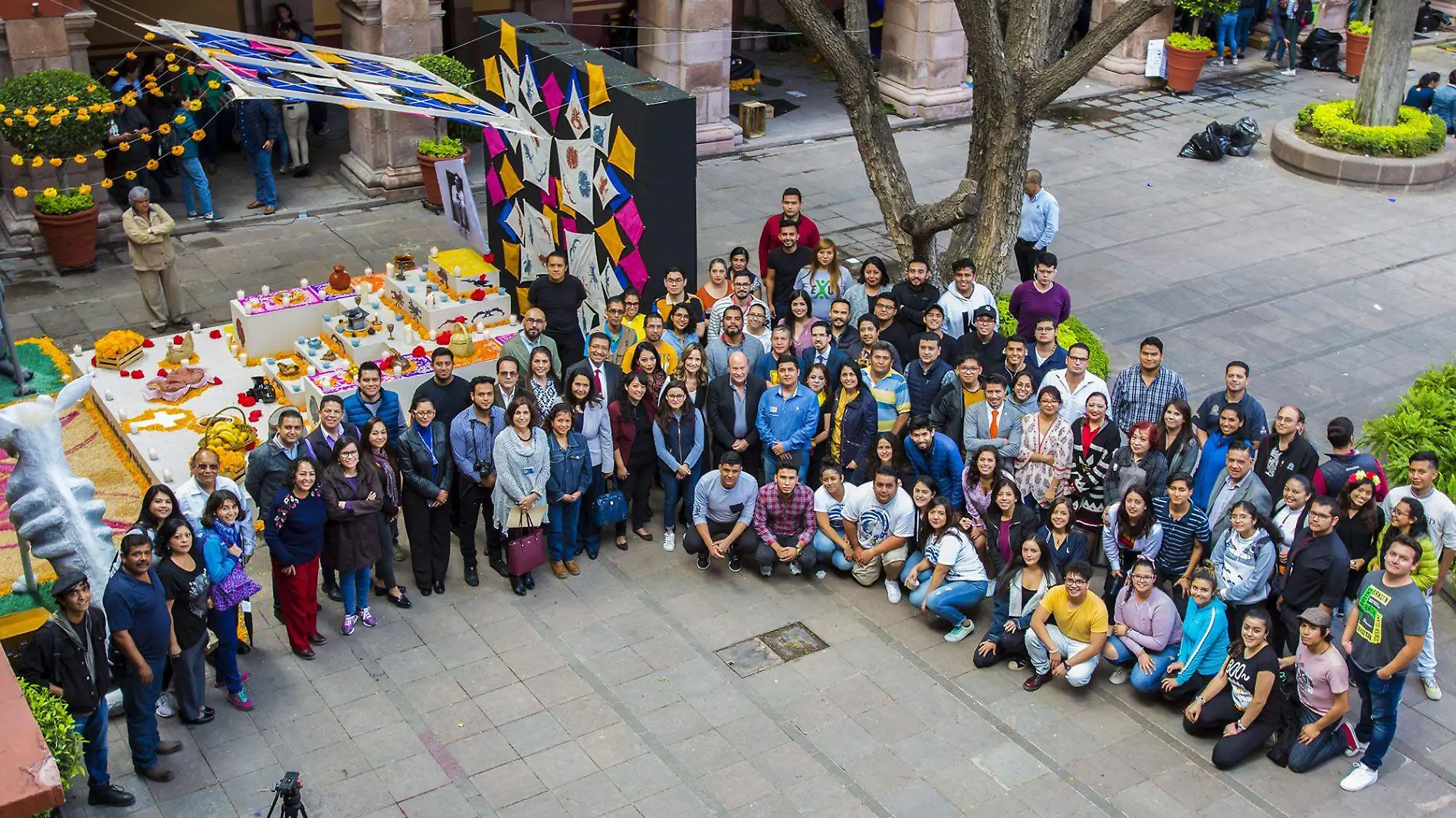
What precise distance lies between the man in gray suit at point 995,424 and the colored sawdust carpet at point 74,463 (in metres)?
6.32

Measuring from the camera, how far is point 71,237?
15.7 metres

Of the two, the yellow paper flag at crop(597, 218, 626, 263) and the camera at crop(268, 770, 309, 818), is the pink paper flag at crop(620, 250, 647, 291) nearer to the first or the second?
the yellow paper flag at crop(597, 218, 626, 263)

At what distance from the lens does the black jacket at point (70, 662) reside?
7762 millimetres

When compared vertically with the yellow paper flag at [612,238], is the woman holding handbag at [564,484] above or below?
below

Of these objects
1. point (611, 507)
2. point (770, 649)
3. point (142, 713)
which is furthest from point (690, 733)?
point (142, 713)

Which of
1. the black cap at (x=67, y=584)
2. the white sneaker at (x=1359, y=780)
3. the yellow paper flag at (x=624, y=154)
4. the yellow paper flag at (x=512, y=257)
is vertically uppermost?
the yellow paper flag at (x=624, y=154)

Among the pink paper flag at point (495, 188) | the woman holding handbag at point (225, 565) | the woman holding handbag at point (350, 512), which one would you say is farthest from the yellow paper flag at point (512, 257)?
the woman holding handbag at point (225, 565)

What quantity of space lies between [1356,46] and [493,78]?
52.4ft

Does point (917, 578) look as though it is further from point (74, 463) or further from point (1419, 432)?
point (74, 463)

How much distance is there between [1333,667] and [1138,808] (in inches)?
53.7

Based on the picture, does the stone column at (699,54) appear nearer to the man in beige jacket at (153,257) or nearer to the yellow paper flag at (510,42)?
the yellow paper flag at (510,42)

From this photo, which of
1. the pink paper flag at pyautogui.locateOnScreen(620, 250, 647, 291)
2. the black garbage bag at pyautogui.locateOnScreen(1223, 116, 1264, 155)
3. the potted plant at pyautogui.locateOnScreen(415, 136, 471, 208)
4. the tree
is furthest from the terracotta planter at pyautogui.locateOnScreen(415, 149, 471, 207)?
the black garbage bag at pyautogui.locateOnScreen(1223, 116, 1264, 155)

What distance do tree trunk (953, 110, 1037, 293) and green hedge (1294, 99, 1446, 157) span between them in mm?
8175

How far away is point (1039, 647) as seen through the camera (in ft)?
31.8
